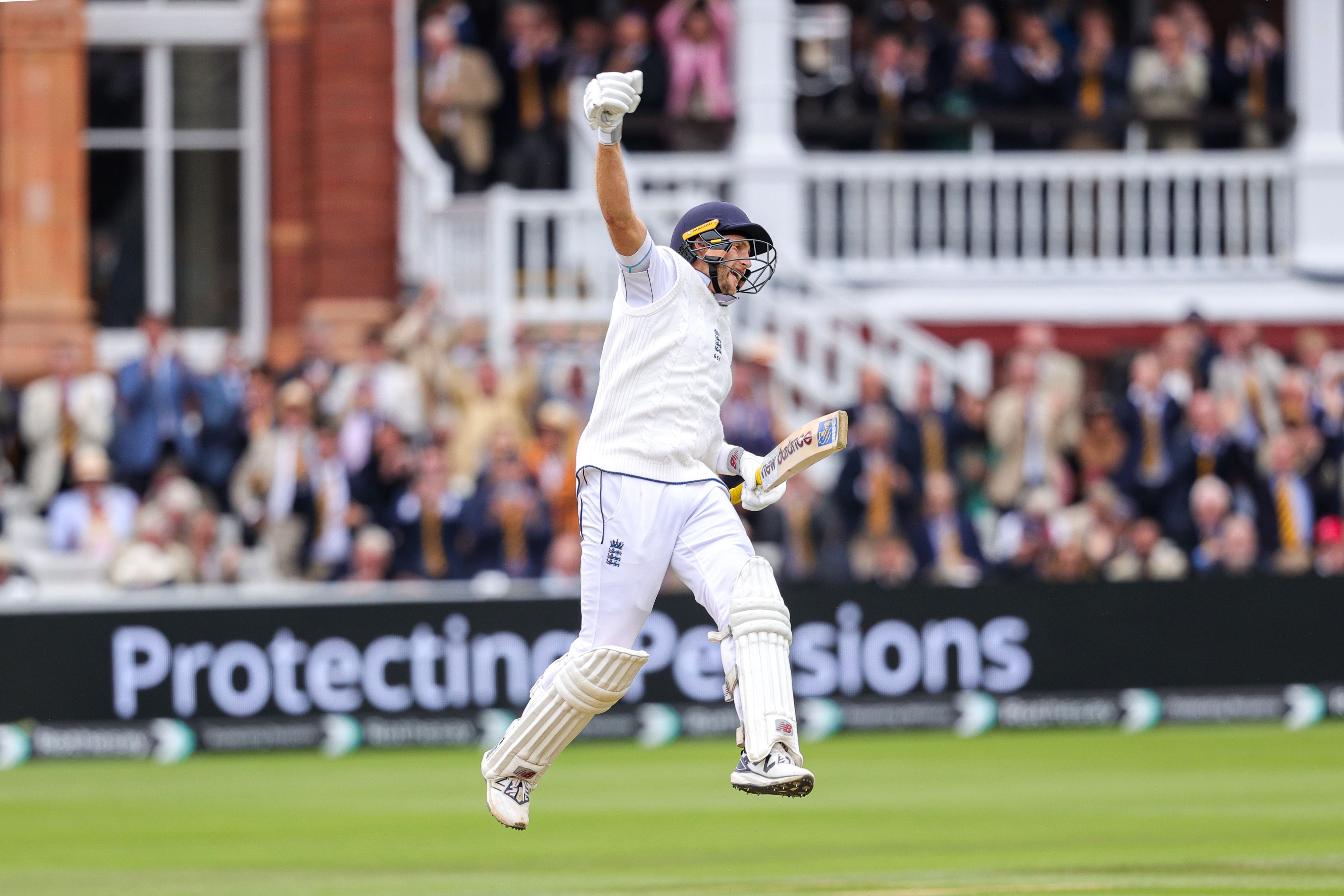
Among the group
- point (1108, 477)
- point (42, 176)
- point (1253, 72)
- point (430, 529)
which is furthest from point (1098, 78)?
point (42, 176)

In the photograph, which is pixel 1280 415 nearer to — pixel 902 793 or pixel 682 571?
pixel 902 793

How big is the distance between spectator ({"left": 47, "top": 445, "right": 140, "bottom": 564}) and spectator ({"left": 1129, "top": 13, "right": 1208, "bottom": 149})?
9.59 metres

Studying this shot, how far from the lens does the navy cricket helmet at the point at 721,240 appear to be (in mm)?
7957

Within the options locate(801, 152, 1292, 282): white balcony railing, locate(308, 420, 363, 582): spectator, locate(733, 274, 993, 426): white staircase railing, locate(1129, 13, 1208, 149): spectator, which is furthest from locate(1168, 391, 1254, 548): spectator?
locate(308, 420, 363, 582): spectator

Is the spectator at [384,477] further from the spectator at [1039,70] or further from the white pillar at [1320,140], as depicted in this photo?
the white pillar at [1320,140]

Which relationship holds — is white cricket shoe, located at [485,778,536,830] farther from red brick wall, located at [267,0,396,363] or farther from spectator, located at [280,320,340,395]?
red brick wall, located at [267,0,396,363]

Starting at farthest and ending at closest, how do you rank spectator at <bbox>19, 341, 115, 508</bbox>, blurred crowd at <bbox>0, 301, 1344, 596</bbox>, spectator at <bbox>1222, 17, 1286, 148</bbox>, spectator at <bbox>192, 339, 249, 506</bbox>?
1. spectator at <bbox>1222, 17, 1286, 148</bbox>
2. spectator at <bbox>19, 341, 115, 508</bbox>
3. spectator at <bbox>192, 339, 249, 506</bbox>
4. blurred crowd at <bbox>0, 301, 1344, 596</bbox>

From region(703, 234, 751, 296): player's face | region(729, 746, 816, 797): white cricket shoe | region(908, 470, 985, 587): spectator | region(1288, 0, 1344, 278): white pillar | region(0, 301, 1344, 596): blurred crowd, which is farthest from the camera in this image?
region(1288, 0, 1344, 278): white pillar

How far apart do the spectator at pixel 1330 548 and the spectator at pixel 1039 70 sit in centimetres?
543

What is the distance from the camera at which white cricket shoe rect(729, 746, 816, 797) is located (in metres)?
7.32

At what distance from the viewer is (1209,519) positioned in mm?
16078

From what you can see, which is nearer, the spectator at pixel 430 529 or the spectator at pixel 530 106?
the spectator at pixel 430 529

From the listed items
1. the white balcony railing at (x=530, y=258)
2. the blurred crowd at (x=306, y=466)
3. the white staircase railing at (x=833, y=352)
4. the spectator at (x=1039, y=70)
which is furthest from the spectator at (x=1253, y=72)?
the blurred crowd at (x=306, y=466)

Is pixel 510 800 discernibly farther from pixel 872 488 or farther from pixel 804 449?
pixel 872 488
